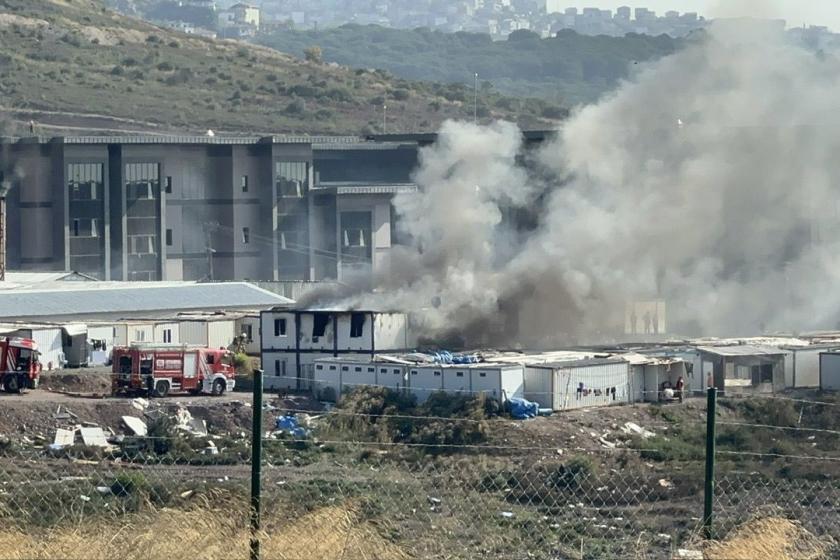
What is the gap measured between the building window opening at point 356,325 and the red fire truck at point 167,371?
3847 mm

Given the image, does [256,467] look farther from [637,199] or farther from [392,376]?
[637,199]

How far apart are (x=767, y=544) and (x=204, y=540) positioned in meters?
4.10

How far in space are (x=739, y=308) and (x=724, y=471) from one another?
32.0 m

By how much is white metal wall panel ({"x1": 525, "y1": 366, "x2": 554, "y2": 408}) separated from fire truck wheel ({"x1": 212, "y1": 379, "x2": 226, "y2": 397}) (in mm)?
6879

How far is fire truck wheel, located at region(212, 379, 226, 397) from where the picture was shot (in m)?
41.7

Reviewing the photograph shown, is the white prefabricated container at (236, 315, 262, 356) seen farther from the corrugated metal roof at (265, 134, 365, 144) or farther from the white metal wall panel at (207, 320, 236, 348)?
the corrugated metal roof at (265, 134, 365, 144)

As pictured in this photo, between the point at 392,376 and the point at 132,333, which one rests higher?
the point at 132,333

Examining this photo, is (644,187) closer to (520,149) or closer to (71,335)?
(520,149)

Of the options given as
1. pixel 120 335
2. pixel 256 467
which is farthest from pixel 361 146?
pixel 256 467

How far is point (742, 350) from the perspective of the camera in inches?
1775

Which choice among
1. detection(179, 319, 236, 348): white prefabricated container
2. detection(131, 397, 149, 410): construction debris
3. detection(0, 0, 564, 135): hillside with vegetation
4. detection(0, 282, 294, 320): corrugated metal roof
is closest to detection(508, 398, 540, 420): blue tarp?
detection(131, 397, 149, 410): construction debris

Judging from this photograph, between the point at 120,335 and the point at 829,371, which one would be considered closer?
the point at 829,371

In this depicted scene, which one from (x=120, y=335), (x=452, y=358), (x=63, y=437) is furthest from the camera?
(x=120, y=335)

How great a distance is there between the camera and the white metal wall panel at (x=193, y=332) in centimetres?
4909
